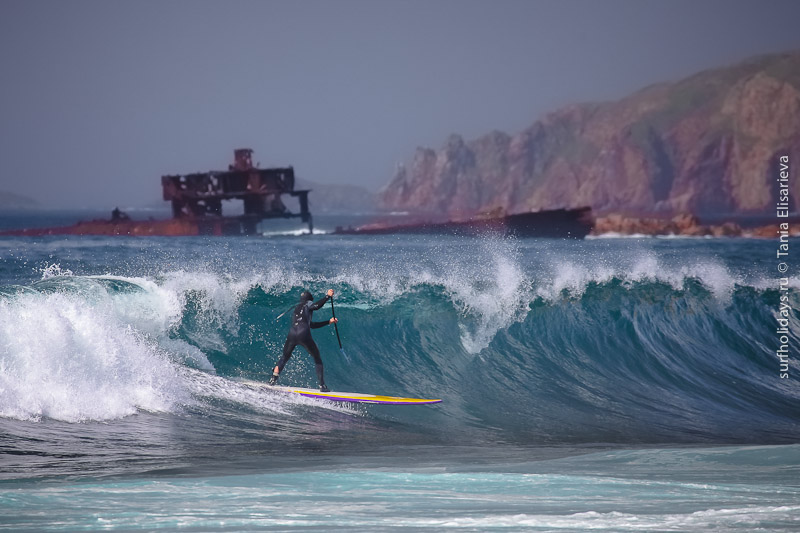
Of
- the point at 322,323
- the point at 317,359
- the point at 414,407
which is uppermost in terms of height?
the point at 322,323

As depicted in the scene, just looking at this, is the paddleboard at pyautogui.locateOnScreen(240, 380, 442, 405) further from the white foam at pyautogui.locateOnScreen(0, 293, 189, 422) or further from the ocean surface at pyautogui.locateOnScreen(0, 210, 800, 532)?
the white foam at pyautogui.locateOnScreen(0, 293, 189, 422)

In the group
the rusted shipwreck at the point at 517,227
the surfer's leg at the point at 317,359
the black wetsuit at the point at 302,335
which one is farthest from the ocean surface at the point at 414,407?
the rusted shipwreck at the point at 517,227

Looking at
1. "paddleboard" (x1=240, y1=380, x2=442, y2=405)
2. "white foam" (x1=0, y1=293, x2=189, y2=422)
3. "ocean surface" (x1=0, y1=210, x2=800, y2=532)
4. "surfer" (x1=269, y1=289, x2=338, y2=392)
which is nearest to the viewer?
"ocean surface" (x1=0, y1=210, x2=800, y2=532)

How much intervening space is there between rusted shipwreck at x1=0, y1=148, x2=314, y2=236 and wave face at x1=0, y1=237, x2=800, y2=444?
28.6 m

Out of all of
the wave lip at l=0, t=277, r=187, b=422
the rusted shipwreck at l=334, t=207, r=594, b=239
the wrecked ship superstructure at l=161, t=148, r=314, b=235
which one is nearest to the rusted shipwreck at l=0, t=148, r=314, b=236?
the wrecked ship superstructure at l=161, t=148, r=314, b=235

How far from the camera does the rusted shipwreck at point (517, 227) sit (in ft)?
148

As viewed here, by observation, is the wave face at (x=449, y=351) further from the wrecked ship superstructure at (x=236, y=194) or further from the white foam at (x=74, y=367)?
the wrecked ship superstructure at (x=236, y=194)

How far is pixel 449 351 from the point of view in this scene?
13.2m

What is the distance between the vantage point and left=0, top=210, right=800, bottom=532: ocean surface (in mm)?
5844

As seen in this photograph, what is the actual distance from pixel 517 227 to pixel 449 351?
32996mm

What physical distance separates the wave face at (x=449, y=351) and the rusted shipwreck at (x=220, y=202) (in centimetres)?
2856

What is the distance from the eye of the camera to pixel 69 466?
Result: 6.97 meters

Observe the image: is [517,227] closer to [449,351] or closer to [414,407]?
[449,351]

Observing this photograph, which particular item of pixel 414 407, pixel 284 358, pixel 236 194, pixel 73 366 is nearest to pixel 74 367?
pixel 73 366
